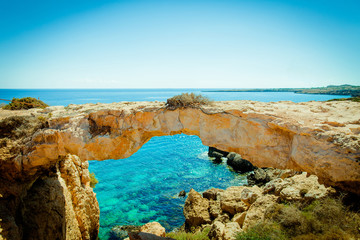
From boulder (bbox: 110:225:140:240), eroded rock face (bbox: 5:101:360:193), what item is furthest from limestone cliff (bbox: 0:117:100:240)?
boulder (bbox: 110:225:140:240)

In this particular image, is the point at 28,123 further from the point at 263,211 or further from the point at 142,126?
the point at 263,211

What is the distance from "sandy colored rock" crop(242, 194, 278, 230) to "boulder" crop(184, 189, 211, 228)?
10.4 feet

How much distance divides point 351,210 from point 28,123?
9520mm

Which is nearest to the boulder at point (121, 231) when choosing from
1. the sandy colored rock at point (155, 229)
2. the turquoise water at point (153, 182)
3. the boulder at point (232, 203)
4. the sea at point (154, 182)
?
the sea at point (154, 182)

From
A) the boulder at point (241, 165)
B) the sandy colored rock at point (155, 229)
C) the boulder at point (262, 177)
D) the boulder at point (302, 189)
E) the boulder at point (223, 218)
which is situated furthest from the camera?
the boulder at point (241, 165)

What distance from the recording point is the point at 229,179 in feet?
53.2

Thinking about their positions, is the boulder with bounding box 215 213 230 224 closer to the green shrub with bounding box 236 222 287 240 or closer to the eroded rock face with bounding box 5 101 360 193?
the green shrub with bounding box 236 222 287 240

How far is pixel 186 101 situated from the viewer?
19.6 ft

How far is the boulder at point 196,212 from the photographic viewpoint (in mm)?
9461

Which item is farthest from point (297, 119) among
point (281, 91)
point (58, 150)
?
point (281, 91)

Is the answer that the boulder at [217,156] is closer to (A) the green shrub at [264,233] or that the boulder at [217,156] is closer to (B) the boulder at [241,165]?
(B) the boulder at [241,165]

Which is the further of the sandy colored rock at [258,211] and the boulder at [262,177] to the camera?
the boulder at [262,177]

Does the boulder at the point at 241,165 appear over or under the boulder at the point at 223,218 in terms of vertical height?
under

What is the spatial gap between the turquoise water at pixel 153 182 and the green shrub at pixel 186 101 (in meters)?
7.78
